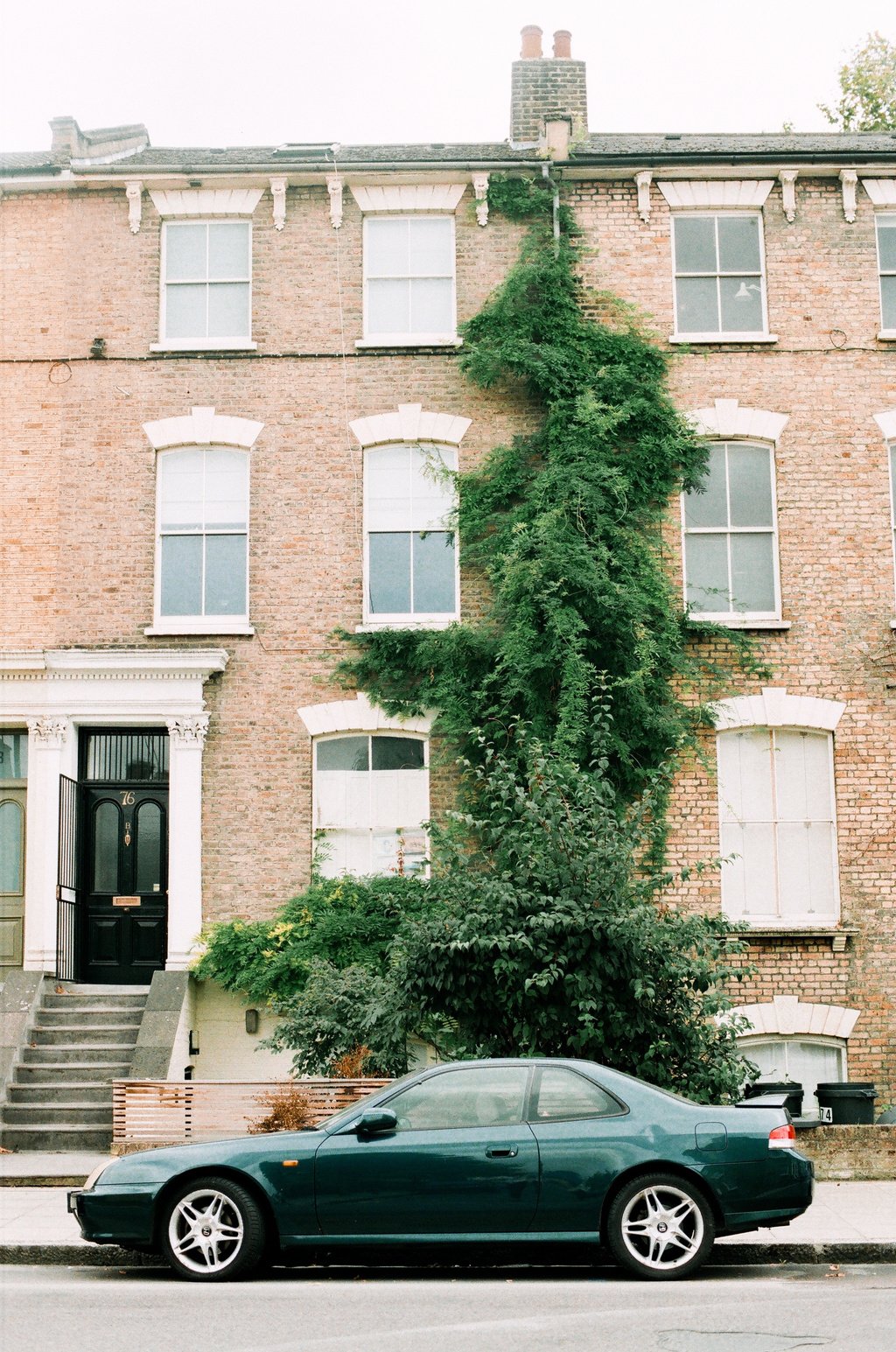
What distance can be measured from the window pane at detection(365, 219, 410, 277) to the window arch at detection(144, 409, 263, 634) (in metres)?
2.41

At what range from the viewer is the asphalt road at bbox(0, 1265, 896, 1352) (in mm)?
7207

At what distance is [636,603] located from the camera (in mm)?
16188

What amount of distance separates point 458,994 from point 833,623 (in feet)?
23.3

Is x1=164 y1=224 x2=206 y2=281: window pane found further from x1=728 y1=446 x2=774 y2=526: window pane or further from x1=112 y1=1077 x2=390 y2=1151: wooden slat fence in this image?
x1=112 y1=1077 x2=390 y2=1151: wooden slat fence

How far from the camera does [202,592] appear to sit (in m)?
17.3

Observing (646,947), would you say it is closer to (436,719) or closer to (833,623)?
(436,719)

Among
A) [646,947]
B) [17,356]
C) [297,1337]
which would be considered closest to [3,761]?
[17,356]

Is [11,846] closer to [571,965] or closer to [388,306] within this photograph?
[388,306]

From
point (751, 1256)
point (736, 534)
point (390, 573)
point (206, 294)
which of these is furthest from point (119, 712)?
point (751, 1256)

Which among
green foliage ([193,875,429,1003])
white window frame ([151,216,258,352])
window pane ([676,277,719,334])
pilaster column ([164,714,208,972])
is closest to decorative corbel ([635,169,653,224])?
window pane ([676,277,719,334])

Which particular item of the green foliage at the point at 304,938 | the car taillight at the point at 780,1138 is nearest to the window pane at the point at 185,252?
the green foliage at the point at 304,938

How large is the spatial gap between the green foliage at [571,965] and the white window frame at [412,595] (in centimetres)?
454

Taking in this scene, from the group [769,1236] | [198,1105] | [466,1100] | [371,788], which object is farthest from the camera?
[371,788]

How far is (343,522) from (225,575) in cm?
148
